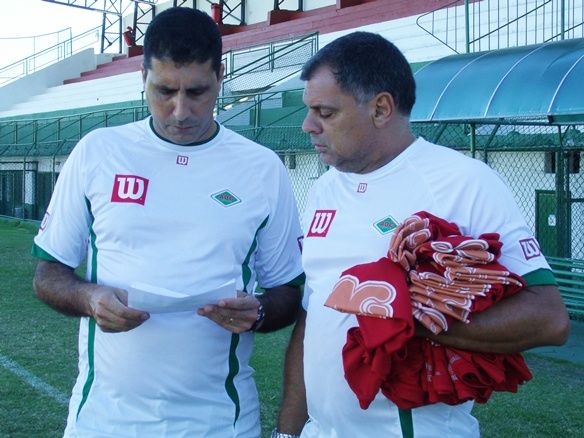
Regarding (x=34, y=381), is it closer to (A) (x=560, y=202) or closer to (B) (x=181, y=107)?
(B) (x=181, y=107)

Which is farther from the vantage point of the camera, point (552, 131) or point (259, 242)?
point (552, 131)

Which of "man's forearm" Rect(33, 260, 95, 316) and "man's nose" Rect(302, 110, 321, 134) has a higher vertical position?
"man's nose" Rect(302, 110, 321, 134)

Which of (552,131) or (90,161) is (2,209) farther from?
(90,161)

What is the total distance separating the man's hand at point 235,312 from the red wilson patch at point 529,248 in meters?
0.72

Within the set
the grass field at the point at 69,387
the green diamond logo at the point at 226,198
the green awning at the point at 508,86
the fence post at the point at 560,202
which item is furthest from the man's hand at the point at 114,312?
the fence post at the point at 560,202

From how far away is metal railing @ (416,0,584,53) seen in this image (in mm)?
11875

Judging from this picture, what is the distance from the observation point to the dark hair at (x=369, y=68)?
217 centimetres

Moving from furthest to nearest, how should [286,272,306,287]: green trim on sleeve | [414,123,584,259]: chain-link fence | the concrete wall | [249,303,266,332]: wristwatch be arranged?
the concrete wall, [414,123,584,259]: chain-link fence, [286,272,306,287]: green trim on sleeve, [249,303,266,332]: wristwatch

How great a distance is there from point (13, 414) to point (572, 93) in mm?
4891

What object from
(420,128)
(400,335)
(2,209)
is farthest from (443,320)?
(2,209)

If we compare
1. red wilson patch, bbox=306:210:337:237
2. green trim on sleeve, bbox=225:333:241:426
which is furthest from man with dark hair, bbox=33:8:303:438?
red wilson patch, bbox=306:210:337:237

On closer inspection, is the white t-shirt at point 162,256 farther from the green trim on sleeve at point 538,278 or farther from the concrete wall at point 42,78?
the concrete wall at point 42,78

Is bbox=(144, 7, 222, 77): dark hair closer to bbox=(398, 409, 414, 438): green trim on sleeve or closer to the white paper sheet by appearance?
the white paper sheet

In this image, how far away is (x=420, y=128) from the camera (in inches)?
450
